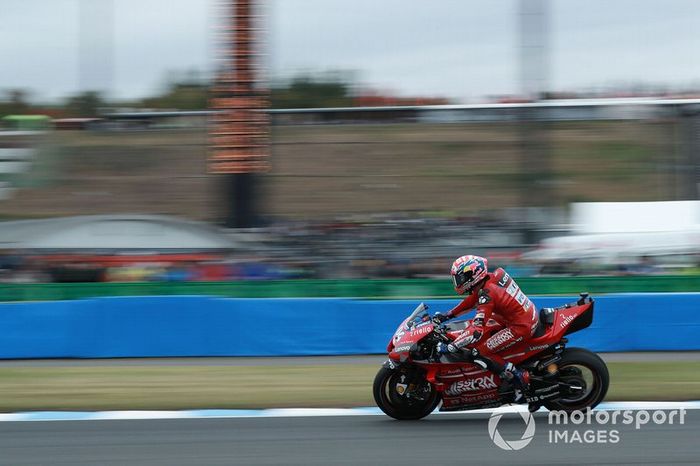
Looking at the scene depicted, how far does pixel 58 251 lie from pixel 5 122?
10.3m

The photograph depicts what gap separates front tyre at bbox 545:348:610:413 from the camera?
7.39m

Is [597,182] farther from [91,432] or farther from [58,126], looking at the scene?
[91,432]

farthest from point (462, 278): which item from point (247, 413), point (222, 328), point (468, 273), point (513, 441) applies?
point (222, 328)

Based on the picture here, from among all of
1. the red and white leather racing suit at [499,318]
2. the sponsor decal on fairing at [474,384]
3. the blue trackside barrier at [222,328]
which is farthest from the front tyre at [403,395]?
the blue trackside barrier at [222,328]

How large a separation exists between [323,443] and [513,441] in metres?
1.44

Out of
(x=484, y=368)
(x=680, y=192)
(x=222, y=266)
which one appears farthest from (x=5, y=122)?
(x=484, y=368)

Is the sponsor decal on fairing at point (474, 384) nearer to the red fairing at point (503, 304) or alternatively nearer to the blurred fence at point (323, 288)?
the red fairing at point (503, 304)

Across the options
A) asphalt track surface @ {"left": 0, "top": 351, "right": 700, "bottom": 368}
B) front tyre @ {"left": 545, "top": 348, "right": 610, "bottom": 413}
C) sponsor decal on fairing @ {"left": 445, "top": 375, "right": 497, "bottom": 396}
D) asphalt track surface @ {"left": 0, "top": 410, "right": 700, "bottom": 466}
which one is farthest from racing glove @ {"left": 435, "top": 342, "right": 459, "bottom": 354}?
asphalt track surface @ {"left": 0, "top": 351, "right": 700, "bottom": 368}

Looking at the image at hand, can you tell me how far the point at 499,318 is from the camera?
294 inches

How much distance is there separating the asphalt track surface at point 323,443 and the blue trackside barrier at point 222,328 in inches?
149

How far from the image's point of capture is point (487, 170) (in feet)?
79.7

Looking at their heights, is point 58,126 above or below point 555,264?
above

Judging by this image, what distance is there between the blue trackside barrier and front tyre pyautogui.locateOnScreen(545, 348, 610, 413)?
410 centimetres

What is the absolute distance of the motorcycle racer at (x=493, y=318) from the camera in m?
7.39
